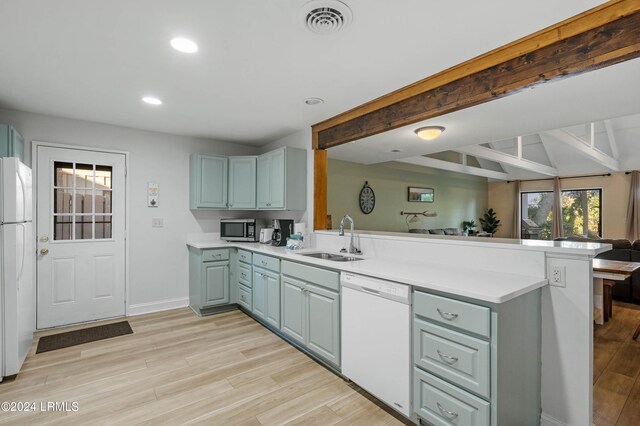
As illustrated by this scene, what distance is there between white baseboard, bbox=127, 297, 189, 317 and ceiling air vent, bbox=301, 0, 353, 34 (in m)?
3.83

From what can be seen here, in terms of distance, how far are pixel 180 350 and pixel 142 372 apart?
0.43 m

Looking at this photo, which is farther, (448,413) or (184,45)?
(184,45)

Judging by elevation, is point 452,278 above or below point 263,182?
below

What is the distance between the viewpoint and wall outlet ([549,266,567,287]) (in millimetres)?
1849

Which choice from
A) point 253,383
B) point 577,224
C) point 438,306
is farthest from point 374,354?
point 577,224

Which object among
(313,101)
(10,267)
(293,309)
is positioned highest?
(313,101)

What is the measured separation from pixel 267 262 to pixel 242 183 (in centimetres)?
143

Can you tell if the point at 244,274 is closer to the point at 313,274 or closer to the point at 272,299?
the point at 272,299

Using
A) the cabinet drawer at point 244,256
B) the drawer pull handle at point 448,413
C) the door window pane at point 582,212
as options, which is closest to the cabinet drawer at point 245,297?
the cabinet drawer at point 244,256

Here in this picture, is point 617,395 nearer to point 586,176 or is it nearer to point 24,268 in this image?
point 24,268

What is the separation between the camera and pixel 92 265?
3746 mm

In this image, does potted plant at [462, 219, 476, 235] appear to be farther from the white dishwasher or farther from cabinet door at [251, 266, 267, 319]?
the white dishwasher

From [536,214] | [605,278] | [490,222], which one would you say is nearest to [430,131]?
[605,278]

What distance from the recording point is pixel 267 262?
3.39 meters
